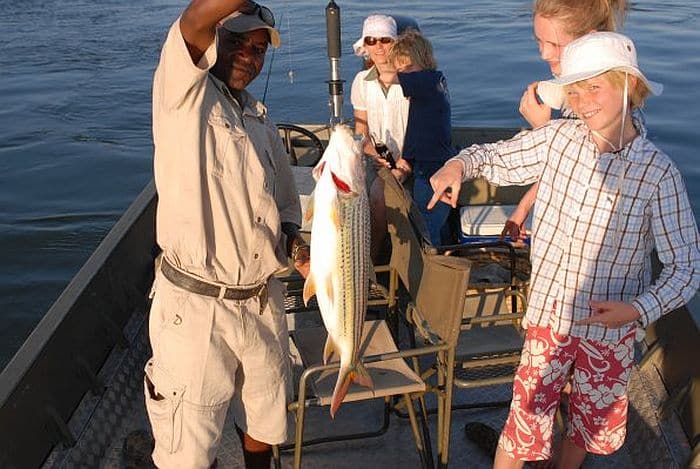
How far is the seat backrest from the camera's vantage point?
2862mm

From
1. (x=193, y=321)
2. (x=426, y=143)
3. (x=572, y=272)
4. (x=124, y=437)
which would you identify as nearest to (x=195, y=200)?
(x=193, y=321)

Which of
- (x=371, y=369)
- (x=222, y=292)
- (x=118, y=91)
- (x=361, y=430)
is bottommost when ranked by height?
(x=118, y=91)

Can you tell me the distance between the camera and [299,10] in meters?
27.0

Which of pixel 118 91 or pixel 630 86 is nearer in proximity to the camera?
pixel 630 86

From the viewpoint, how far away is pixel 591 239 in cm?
270

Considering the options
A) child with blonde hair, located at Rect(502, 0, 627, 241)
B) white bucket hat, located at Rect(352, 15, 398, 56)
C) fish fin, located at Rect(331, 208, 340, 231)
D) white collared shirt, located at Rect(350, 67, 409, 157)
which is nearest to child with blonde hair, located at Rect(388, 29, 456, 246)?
white bucket hat, located at Rect(352, 15, 398, 56)

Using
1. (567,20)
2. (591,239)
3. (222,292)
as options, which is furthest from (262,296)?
(567,20)

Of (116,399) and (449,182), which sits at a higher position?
(449,182)

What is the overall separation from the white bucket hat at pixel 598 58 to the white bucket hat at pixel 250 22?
3.67 feet

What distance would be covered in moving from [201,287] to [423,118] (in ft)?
9.42

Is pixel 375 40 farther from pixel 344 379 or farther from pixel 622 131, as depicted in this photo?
pixel 344 379

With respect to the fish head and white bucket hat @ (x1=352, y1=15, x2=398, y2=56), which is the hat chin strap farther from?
white bucket hat @ (x1=352, y1=15, x2=398, y2=56)

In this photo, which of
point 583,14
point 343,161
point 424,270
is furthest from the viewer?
point 424,270

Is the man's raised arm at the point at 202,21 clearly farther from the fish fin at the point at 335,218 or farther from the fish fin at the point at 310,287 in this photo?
the fish fin at the point at 310,287
